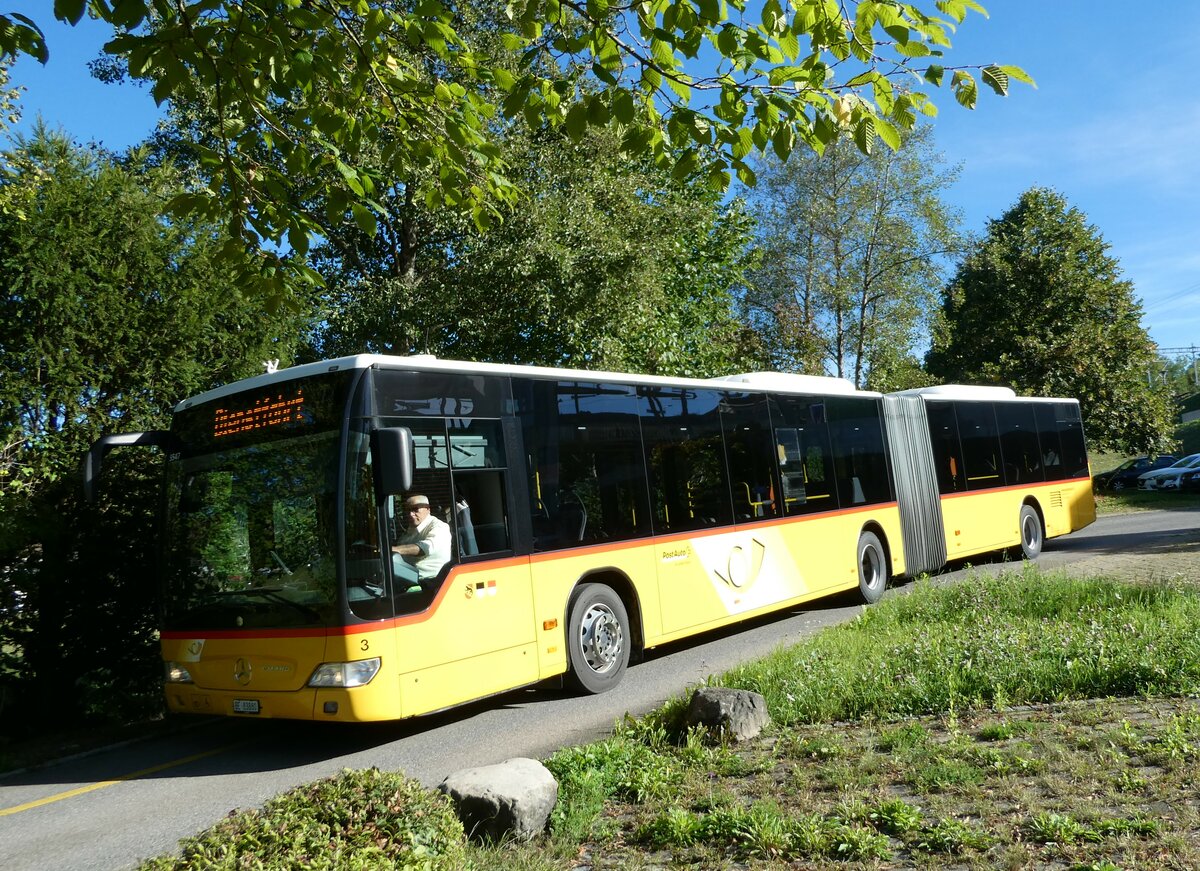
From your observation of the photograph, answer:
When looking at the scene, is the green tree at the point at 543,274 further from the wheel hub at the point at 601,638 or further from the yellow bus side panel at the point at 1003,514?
the wheel hub at the point at 601,638

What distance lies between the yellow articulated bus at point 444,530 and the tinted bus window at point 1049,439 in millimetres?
9702

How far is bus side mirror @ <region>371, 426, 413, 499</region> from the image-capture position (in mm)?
7023

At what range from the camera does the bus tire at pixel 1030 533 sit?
18.7 metres

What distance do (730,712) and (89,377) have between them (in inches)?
330

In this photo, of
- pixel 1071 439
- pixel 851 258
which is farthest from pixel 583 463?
pixel 851 258

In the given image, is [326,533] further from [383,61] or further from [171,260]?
[171,260]

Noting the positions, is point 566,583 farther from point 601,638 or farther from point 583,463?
point 583,463

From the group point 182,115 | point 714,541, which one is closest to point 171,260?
point 714,541

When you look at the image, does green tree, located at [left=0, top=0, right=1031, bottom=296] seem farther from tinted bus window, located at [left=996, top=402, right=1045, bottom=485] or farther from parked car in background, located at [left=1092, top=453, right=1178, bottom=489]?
parked car in background, located at [left=1092, top=453, right=1178, bottom=489]

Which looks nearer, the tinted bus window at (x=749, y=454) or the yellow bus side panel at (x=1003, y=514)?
the tinted bus window at (x=749, y=454)

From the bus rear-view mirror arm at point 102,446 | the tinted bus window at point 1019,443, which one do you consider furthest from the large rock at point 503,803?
the tinted bus window at point 1019,443

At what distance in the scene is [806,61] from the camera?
19.0 ft

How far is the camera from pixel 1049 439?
20.1m

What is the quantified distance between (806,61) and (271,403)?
4698 millimetres
